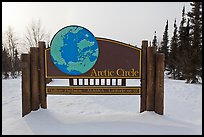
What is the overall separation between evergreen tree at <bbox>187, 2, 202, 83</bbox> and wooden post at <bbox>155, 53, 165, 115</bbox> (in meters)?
12.2

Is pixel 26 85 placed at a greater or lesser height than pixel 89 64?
lesser

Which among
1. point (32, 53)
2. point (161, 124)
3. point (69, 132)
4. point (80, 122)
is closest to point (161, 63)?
point (161, 124)

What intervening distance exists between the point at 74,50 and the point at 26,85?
1.40 metres

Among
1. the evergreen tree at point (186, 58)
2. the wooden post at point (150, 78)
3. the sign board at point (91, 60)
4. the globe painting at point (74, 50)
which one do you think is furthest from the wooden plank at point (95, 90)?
the evergreen tree at point (186, 58)

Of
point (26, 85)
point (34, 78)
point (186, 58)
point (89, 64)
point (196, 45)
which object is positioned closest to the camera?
point (26, 85)

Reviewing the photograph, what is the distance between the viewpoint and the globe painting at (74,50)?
177 inches

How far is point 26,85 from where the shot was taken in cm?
433

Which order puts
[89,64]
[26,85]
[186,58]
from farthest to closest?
1. [186,58]
2. [89,64]
3. [26,85]

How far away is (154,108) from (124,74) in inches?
43.0

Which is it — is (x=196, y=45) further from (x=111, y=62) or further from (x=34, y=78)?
(x=34, y=78)

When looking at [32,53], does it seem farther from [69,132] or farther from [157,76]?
[157,76]

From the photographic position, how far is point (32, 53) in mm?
4406

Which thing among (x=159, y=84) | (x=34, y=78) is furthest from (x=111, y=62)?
(x=34, y=78)

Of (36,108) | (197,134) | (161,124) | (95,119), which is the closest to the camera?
(197,134)
